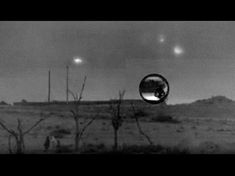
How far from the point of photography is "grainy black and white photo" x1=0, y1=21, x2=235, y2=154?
2576 millimetres

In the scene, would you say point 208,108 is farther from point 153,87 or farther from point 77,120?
point 77,120

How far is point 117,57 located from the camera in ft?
8.60

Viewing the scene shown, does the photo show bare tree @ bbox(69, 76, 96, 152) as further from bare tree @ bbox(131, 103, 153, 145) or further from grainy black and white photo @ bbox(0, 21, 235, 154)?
bare tree @ bbox(131, 103, 153, 145)

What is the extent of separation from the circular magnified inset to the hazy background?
0.11 feet

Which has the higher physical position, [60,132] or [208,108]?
[208,108]

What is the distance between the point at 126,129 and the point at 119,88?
0.27 metres

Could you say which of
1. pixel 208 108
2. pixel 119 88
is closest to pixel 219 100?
pixel 208 108

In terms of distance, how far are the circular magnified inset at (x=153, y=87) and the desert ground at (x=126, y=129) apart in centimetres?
6

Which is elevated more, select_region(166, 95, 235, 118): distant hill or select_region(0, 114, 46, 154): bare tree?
select_region(166, 95, 235, 118): distant hill

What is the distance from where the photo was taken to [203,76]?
8.55 ft

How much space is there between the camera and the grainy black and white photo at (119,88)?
258 centimetres

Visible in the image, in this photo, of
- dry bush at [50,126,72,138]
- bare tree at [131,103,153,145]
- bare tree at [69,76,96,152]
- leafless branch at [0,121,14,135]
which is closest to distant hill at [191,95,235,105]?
bare tree at [131,103,153,145]
